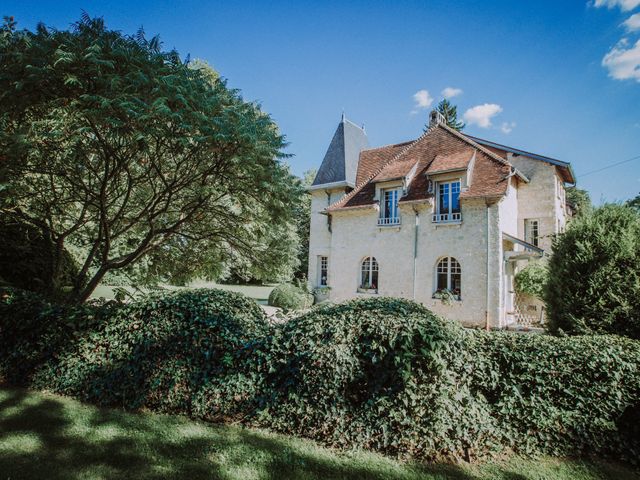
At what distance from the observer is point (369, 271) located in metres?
17.6

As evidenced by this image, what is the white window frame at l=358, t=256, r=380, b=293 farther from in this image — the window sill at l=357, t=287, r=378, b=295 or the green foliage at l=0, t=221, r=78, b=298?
the green foliage at l=0, t=221, r=78, b=298

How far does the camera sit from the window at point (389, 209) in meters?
16.7

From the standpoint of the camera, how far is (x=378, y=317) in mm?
3912

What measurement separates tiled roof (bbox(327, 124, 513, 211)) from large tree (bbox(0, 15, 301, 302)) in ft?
33.7

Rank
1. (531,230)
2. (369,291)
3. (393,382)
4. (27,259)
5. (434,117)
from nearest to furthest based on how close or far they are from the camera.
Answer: (393,382)
(27,259)
(369,291)
(531,230)
(434,117)

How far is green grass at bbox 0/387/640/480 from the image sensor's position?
312 cm

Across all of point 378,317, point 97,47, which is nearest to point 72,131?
point 97,47

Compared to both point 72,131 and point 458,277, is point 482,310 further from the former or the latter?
point 72,131

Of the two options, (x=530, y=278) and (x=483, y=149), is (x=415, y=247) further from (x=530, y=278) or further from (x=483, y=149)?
(x=483, y=149)

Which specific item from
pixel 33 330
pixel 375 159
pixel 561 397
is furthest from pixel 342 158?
pixel 561 397

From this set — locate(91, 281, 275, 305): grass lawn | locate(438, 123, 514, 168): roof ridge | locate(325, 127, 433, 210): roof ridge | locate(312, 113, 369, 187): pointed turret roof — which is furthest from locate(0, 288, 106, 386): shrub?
locate(312, 113, 369, 187): pointed turret roof

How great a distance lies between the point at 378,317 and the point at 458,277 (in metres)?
12.4

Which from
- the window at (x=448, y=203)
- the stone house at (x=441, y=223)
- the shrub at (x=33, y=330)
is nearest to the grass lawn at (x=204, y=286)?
the stone house at (x=441, y=223)

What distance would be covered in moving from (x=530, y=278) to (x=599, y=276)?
10.4 meters
